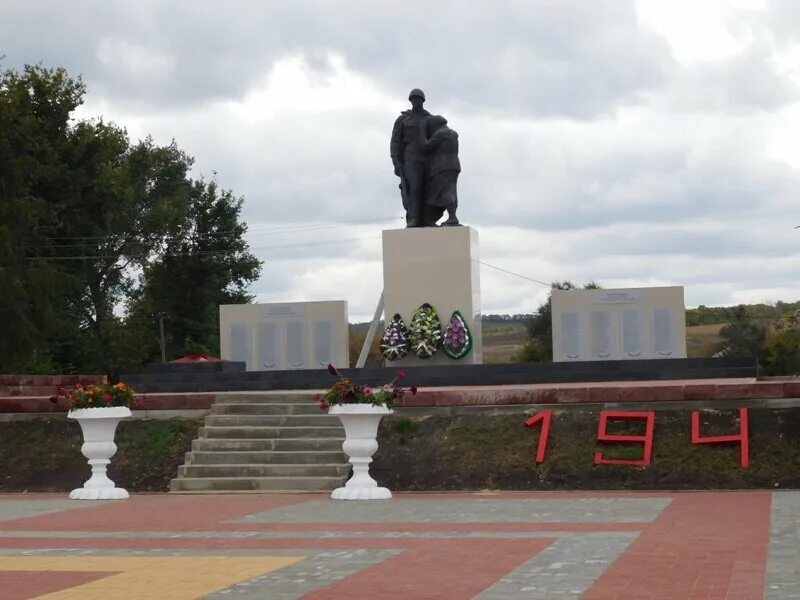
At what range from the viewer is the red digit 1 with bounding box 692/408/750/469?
1527cm

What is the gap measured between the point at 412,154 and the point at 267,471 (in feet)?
30.6

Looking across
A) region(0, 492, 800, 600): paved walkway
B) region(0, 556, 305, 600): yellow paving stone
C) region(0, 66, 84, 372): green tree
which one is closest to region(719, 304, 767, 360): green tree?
region(0, 66, 84, 372): green tree

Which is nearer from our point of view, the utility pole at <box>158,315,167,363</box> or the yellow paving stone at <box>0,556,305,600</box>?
the yellow paving stone at <box>0,556,305,600</box>

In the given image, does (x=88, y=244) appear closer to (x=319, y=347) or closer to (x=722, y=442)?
(x=319, y=347)

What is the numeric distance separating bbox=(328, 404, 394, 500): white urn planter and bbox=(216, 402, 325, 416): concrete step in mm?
2593

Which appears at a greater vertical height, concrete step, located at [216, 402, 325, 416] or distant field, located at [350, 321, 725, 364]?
distant field, located at [350, 321, 725, 364]

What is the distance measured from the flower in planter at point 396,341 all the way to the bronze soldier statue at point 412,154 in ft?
6.11

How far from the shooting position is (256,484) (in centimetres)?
1586

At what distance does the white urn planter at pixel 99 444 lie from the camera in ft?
50.8

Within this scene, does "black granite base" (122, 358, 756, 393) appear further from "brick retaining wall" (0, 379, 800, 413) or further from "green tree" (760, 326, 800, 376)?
"green tree" (760, 326, 800, 376)

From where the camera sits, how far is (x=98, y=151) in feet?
143

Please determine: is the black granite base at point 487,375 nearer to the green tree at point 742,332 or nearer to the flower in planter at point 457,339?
the flower in planter at point 457,339

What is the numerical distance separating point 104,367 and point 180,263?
6986 mm

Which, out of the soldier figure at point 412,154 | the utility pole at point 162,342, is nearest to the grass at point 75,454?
the soldier figure at point 412,154
